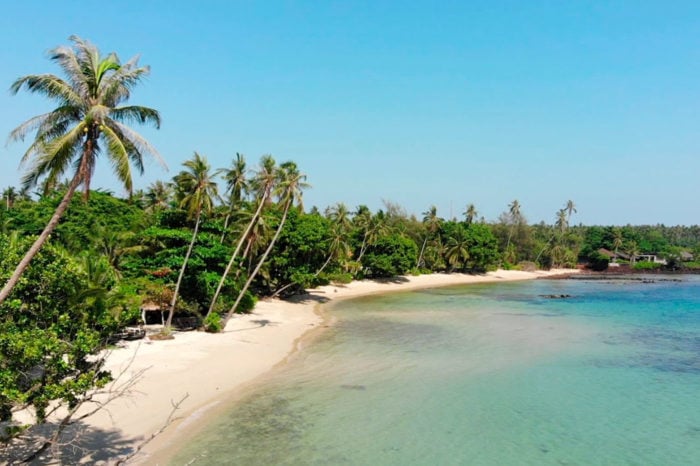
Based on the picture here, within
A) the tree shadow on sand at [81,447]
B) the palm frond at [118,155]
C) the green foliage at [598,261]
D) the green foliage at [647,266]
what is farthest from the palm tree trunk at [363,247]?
the green foliage at [647,266]

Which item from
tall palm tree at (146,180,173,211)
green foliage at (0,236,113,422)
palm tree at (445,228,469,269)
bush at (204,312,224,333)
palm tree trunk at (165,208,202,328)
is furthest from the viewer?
palm tree at (445,228,469,269)

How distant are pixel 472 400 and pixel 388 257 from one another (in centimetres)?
4943

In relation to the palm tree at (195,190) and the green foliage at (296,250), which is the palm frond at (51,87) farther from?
the green foliage at (296,250)

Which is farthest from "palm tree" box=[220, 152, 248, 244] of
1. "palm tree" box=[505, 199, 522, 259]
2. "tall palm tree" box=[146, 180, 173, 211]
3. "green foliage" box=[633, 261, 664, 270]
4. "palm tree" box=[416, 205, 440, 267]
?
"green foliage" box=[633, 261, 664, 270]

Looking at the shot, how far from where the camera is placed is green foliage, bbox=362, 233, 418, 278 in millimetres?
70875

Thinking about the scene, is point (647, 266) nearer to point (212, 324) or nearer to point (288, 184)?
point (288, 184)

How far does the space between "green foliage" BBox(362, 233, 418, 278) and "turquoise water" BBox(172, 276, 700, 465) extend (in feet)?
91.7

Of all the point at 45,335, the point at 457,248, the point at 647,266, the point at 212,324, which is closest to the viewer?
the point at 45,335

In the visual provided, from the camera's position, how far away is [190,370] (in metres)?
23.8

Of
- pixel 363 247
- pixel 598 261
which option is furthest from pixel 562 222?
pixel 363 247

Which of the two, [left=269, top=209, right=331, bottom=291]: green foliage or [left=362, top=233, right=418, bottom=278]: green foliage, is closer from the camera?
[left=269, top=209, right=331, bottom=291]: green foliage

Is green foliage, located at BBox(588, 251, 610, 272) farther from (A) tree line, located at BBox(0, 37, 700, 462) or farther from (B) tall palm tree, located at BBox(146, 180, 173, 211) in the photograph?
(B) tall palm tree, located at BBox(146, 180, 173, 211)

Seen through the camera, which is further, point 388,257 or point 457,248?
point 457,248

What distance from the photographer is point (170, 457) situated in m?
15.3
